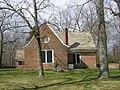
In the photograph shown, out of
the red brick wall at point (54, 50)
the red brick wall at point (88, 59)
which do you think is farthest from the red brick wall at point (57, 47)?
the red brick wall at point (88, 59)

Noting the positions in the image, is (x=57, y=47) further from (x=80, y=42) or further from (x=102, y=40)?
(x=102, y=40)

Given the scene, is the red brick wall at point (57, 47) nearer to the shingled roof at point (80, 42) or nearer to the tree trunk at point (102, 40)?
the shingled roof at point (80, 42)

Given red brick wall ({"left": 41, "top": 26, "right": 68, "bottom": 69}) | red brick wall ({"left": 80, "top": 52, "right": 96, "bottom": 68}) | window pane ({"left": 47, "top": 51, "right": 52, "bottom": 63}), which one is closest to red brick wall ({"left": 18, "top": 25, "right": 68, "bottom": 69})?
red brick wall ({"left": 41, "top": 26, "right": 68, "bottom": 69})

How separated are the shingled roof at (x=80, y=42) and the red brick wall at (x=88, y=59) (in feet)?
2.10

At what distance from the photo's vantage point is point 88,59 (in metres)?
46.0

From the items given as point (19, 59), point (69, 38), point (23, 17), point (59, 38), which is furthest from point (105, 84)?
point (19, 59)

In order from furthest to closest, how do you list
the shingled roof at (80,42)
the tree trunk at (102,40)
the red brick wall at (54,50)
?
the shingled roof at (80,42)
the red brick wall at (54,50)
the tree trunk at (102,40)

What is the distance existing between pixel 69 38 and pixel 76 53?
3.53 meters

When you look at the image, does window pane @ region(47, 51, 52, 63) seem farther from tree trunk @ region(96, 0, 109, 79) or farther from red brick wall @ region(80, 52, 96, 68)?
tree trunk @ region(96, 0, 109, 79)

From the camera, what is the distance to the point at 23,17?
24.8 m

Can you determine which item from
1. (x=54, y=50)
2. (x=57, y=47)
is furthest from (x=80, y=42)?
(x=54, y=50)

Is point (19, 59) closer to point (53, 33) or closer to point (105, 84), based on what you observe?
point (53, 33)

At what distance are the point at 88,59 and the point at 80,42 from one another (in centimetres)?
307

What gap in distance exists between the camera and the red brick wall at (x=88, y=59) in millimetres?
45850
